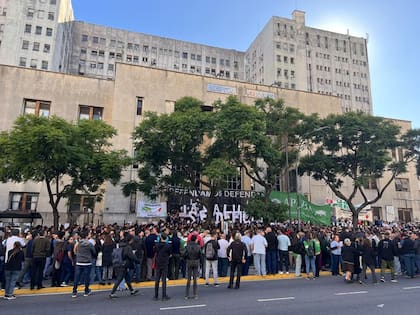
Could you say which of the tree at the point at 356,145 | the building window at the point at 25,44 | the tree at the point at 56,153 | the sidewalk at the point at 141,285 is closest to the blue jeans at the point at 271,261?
the sidewalk at the point at 141,285

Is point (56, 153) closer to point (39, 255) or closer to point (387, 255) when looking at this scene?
point (39, 255)

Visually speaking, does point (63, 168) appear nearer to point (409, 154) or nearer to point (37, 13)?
point (409, 154)

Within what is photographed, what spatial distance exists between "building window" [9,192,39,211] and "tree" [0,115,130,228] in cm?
911

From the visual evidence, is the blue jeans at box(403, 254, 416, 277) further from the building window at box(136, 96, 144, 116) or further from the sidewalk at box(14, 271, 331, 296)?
the building window at box(136, 96, 144, 116)

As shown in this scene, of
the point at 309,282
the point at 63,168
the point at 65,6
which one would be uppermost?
the point at 65,6

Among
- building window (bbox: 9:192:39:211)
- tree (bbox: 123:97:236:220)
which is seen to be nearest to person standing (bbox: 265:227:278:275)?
tree (bbox: 123:97:236:220)

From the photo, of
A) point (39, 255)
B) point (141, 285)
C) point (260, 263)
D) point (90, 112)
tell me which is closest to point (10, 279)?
point (39, 255)

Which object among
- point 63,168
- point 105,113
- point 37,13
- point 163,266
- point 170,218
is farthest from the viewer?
point 37,13

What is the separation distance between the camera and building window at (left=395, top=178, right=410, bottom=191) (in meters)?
42.0

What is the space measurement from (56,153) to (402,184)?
1666 inches

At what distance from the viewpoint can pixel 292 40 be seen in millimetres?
74438

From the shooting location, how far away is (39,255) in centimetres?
1030

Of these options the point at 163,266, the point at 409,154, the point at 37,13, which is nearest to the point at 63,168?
the point at 163,266

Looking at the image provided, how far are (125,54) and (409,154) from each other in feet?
204
